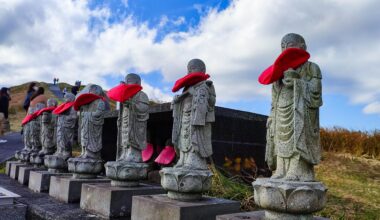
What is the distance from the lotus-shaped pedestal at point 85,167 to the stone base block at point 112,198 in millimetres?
888

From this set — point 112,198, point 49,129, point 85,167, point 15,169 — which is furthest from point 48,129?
point 112,198

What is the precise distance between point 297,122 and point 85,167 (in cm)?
431

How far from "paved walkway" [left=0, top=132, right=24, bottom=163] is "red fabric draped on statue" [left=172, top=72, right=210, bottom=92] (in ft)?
38.9

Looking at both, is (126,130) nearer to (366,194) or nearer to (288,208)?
(288,208)

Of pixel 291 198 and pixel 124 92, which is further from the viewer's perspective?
pixel 124 92

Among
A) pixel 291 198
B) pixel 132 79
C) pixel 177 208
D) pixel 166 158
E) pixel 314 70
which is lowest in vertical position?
pixel 177 208

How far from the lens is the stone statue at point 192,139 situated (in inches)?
169

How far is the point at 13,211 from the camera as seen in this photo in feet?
19.0

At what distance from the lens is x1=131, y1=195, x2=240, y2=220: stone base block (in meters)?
3.93

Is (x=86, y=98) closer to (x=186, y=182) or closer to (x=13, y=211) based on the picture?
(x=13, y=211)

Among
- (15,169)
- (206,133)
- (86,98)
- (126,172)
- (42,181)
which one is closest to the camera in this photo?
(206,133)

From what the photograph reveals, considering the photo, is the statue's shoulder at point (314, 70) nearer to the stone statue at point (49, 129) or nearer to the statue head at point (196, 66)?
the statue head at point (196, 66)

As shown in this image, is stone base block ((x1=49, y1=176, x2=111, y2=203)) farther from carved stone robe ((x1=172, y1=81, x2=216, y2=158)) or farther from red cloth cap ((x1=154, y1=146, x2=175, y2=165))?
carved stone robe ((x1=172, y1=81, x2=216, y2=158))

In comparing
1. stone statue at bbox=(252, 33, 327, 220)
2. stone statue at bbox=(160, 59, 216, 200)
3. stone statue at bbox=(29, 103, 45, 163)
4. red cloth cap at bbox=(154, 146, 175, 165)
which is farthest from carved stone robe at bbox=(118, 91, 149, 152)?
stone statue at bbox=(29, 103, 45, 163)
